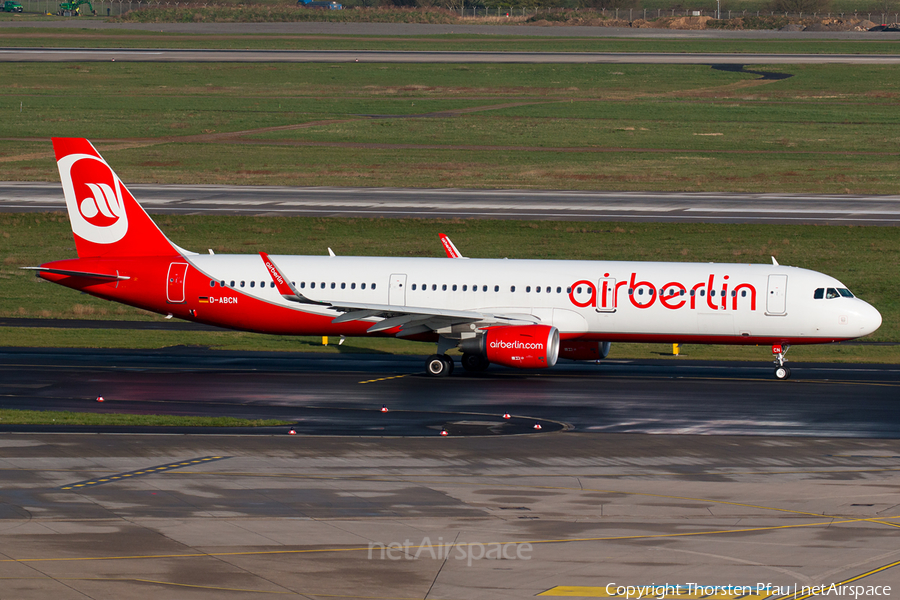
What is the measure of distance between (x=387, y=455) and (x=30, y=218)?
50203 millimetres

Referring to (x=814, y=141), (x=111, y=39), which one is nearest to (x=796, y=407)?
(x=814, y=141)

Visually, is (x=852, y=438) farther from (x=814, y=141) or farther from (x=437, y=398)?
(x=814, y=141)

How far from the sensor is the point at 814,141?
104 meters

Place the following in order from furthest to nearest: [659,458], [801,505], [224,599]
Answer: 1. [659,458]
2. [801,505]
3. [224,599]

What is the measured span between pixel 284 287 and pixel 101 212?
926 cm

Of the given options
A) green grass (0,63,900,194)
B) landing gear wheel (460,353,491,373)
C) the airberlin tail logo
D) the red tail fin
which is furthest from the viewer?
green grass (0,63,900,194)

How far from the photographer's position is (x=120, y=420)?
34438 mm

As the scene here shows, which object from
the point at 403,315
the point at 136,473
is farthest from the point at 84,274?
the point at 136,473

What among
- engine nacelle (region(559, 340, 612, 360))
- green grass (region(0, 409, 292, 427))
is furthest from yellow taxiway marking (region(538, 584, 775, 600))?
engine nacelle (region(559, 340, 612, 360))

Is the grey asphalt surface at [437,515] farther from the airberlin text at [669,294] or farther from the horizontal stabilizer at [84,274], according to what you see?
the horizontal stabilizer at [84,274]

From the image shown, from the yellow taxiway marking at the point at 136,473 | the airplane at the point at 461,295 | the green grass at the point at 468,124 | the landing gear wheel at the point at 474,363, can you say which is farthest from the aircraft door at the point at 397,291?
the green grass at the point at 468,124

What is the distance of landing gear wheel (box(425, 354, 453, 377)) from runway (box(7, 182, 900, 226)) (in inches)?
1177

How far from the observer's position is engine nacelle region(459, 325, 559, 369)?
4109cm

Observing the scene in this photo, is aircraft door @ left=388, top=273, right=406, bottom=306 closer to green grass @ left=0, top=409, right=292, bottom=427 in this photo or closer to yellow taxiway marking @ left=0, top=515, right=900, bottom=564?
green grass @ left=0, top=409, right=292, bottom=427
